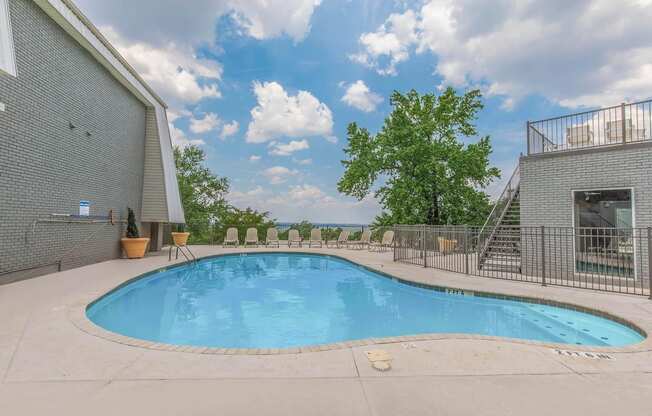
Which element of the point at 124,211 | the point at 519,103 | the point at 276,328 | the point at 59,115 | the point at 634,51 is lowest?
the point at 276,328

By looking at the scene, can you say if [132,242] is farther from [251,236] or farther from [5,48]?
[5,48]

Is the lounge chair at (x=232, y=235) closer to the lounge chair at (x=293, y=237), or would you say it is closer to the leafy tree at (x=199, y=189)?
the lounge chair at (x=293, y=237)

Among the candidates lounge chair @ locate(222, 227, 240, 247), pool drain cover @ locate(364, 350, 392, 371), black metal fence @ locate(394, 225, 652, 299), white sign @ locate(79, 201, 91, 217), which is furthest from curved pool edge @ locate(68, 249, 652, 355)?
lounge chair @ locate(222, 227, 240, 247)

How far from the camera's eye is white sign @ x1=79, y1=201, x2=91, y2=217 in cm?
851

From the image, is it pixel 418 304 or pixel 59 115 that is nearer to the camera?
pixel 418 304

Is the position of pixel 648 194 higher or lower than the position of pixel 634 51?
lower

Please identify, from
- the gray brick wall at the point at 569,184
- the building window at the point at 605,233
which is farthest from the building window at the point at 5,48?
the building window at the point at 605,233

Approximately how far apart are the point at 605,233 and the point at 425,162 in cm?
975

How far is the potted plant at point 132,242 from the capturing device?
10.4m

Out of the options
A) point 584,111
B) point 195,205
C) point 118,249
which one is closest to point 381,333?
point 584,111

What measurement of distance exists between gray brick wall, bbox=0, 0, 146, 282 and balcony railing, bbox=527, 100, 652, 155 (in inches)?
435

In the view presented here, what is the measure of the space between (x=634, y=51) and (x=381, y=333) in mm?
9858

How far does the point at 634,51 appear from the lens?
848 centimetres

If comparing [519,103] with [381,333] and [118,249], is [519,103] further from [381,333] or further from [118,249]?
[118,249]
